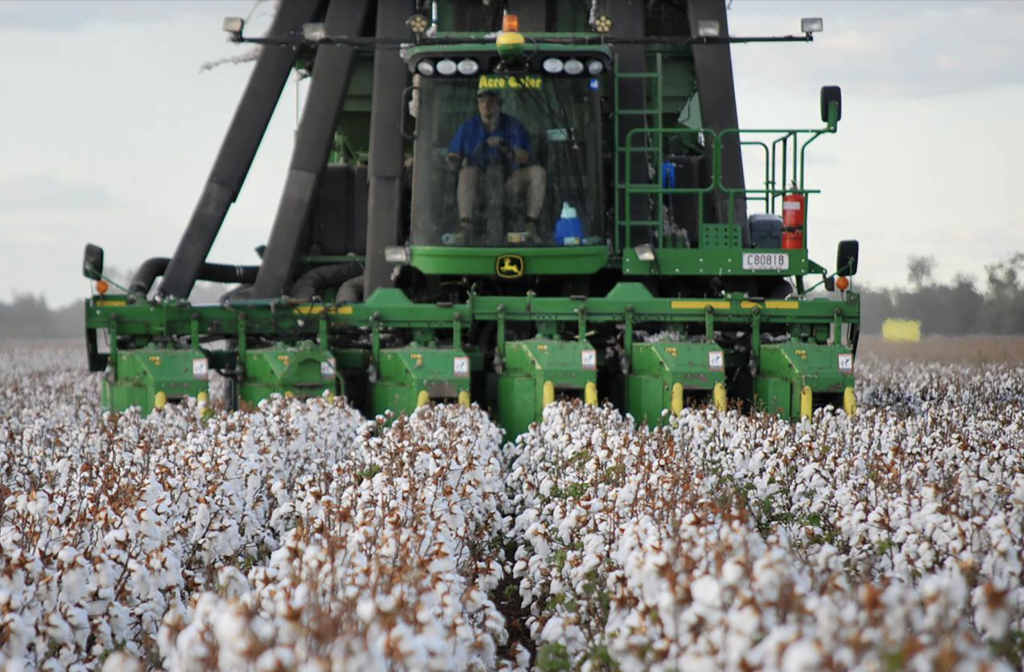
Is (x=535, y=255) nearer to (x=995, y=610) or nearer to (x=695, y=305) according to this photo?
(x=695, y=305)

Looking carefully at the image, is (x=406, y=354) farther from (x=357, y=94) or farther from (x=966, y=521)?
(x=966, y=521)

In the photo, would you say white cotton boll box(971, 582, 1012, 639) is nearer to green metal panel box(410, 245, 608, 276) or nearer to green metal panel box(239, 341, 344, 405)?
green metal panel box(239, 341, 344, 405)

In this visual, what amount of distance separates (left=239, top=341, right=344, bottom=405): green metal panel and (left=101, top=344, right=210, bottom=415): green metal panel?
45 cm

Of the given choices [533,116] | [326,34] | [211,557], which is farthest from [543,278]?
[211,557]

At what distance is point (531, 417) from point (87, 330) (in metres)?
3.98

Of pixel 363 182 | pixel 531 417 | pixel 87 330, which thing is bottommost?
pixel 531 417

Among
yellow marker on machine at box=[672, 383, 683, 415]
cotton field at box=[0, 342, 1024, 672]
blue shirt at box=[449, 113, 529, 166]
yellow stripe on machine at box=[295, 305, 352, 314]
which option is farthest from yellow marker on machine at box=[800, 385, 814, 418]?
yellow stripe on machine at box=[295, 305, 352, 314]

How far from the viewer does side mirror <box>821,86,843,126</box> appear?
40.0 ft

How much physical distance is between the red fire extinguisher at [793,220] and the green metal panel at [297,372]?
4.31 metres

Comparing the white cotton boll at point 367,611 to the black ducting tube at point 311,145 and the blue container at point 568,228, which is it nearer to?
the blue container at point 568,228

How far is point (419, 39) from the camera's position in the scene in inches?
494

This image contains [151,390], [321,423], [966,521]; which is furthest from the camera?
[151,390]

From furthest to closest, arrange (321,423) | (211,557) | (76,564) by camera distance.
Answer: (321,423) → (211,557) → (76,564)

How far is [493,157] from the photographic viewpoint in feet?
40.7
